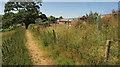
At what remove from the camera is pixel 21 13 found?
28.2 metres

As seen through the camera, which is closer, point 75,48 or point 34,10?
point 75,48

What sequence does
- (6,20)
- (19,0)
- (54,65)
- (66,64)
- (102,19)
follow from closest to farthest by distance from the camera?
1. (66,64)
2. (54,65)
3. (102,19)
4. (6,20)
5. (19,0)

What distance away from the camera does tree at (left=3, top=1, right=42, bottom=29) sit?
27089 mm

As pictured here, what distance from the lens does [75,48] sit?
5000 millimetres

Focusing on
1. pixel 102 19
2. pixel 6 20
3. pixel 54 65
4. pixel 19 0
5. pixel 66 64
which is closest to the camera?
pixel 66 64

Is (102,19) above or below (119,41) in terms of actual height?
above

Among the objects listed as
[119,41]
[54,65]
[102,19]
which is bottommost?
[54,65]

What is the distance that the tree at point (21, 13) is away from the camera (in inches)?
1066

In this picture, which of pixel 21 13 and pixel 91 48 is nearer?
pixel 91 48

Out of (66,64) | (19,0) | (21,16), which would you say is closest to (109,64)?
(66,64)

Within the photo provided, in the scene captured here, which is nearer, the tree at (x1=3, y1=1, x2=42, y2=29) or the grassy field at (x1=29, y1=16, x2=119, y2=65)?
the grassy field at (x1=29, y1=16, x2=119, y2=65)

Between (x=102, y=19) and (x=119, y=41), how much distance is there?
2114 mm

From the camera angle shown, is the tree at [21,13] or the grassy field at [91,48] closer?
the grassy field at [91,48]

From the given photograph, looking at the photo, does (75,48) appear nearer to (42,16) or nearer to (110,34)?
(110,34)
